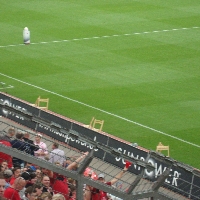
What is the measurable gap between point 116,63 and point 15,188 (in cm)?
1963

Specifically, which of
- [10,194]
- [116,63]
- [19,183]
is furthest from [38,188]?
[116,63]

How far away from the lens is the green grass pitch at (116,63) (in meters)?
23.1

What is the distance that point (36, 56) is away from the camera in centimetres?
3080

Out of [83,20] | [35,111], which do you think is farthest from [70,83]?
[83,20]

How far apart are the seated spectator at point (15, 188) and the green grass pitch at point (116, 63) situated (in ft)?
33.2

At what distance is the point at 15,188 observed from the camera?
33.3 feet

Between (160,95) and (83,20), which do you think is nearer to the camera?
(160,95)

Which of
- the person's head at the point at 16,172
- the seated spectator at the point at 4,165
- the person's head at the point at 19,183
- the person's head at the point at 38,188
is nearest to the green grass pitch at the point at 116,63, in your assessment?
the person's head at the point at 16,172

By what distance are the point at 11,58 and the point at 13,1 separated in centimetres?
1196

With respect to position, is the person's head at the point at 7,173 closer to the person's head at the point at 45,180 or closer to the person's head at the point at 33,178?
the person's head at the point at 33,178


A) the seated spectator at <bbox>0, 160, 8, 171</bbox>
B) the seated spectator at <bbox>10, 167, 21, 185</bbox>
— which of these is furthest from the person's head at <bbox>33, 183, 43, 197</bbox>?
the seated spectator at <bbox>10, 167, 21, 185</bbox>

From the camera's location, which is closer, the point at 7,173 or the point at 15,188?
the point at 15,188

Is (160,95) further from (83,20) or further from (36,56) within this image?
(83,20)

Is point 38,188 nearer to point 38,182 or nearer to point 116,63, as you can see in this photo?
point 38,182
